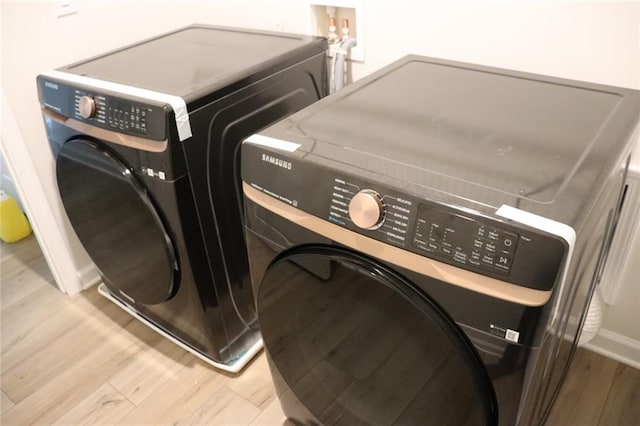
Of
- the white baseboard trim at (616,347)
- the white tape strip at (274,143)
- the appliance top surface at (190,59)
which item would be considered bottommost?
the white baseboard trim at (616,347)

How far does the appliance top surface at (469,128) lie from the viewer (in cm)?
79

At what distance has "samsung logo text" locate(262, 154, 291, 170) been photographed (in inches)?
34.5

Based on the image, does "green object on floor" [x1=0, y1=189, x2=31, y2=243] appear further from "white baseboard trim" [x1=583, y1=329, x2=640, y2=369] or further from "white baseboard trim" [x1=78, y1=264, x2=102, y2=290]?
"white baseboard trim" [x1=583, y1=329, x2=640, y2=369]

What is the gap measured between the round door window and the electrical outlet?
0.77 meters

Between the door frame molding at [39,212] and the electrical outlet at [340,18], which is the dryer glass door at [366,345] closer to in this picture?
the electrical outlet at [340,18]

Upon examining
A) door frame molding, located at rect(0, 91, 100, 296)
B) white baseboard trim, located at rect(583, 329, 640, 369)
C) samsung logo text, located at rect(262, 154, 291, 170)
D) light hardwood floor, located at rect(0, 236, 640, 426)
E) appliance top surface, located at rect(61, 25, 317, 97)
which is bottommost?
light hardwood floor, located at rect(0, 236, 640, 426)

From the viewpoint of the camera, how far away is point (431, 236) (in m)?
0.74

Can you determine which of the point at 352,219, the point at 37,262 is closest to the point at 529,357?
the point at 352,219

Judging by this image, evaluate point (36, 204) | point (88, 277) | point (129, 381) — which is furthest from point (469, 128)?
point (88, 277)

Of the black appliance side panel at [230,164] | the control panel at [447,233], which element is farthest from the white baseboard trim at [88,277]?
the control panel at [447,233]

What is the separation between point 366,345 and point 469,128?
451 mm

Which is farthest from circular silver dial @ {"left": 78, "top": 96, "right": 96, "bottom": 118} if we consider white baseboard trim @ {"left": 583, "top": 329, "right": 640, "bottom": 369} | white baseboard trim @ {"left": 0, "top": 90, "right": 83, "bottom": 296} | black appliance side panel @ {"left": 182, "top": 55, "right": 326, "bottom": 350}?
white baseboard trim @ {"left": 583, "top": 329, "right": 640, "bottom": 369}

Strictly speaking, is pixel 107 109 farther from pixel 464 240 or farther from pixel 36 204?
pixel 464 240

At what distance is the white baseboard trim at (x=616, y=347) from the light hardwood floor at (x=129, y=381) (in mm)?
24
